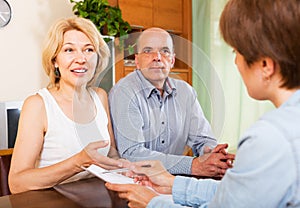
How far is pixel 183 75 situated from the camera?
1.14 m

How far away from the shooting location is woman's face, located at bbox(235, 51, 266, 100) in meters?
0.62

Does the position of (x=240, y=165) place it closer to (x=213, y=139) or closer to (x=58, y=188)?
A: (x=213, y=139)

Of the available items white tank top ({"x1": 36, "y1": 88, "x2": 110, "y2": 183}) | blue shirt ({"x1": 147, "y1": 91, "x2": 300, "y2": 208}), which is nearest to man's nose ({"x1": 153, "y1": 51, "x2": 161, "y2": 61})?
white tank top ({"x1": 36, "y1": 88, "x2": 110, "y2": 183})

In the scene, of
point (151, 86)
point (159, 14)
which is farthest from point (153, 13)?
point (151, 86)

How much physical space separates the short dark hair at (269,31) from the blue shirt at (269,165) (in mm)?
58

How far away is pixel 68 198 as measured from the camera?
998 mm

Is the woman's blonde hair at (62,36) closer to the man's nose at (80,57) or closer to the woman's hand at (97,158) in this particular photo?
the man's nose at (80,57)

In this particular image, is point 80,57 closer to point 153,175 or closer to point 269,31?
point 153,175

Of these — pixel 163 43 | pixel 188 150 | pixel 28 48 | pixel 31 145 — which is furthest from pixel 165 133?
pixel 28 48

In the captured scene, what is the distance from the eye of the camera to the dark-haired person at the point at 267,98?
53cm

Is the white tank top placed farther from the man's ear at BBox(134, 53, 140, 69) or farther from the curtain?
the curtain

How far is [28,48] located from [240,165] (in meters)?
2.54

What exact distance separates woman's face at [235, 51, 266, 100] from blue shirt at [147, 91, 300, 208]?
58mm

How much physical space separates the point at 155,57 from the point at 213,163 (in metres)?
0.41
